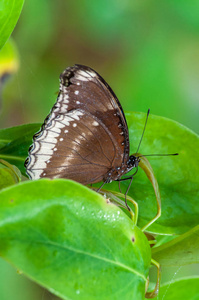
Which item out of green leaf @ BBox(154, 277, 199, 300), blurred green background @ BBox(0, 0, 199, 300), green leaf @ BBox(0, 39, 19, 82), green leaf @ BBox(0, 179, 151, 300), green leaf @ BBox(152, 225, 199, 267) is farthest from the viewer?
blurred green background @ BBox(0, 0, 199, 300)

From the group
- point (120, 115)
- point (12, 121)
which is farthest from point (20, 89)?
point (120, 115)

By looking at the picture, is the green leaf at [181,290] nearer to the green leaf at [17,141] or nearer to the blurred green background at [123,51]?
the green leaf at [17,141]

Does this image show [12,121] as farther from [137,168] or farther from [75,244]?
[75,244]

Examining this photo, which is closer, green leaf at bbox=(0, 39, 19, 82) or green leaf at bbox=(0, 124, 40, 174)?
green leaf at bbox=(0, 124, 40, 174)

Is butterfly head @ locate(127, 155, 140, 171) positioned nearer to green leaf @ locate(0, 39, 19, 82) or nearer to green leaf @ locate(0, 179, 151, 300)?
green leaf @ locate(0, 179, 151, 300)

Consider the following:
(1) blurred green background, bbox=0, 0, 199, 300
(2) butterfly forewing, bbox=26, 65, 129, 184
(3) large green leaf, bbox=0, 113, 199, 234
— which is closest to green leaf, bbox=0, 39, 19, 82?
(1) blurred green background, bbox=0, 0, 199, 300

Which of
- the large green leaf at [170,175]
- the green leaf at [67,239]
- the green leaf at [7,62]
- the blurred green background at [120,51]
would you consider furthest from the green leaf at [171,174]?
the blurred green background at [120,51]
